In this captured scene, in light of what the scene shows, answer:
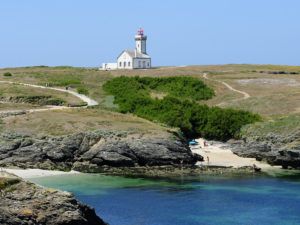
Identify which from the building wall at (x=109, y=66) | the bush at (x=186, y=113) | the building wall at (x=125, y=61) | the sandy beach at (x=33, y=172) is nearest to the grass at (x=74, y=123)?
the bush at (x=186, y=113)

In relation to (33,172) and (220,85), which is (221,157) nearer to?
(33,172)

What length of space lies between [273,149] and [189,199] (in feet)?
76.2

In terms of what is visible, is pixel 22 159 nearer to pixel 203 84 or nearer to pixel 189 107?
pixel 189 107

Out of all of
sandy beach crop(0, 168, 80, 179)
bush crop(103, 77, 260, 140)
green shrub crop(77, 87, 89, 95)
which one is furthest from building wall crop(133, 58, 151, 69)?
sandy beach crop(0, 168, 80, 179)

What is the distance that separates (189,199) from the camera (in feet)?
183

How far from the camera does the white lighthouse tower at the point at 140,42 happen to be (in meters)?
169

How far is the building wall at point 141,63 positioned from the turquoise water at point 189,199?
93.1 meters

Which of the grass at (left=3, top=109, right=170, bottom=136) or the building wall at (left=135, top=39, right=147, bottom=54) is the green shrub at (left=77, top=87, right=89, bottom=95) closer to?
the grass at (left=3, top=109, right=170, bottom=136)

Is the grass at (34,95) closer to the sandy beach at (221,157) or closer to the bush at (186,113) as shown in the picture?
the bush at (186,113)

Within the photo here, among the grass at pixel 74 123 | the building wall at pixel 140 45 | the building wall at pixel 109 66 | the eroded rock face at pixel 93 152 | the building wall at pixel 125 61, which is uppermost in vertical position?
the building wall at pixel 140 45

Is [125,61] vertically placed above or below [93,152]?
above

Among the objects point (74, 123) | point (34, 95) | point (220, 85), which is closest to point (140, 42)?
point (220, 85)

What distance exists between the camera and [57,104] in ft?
327

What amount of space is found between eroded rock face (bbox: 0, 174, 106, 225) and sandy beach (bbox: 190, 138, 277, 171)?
39.4 metres
